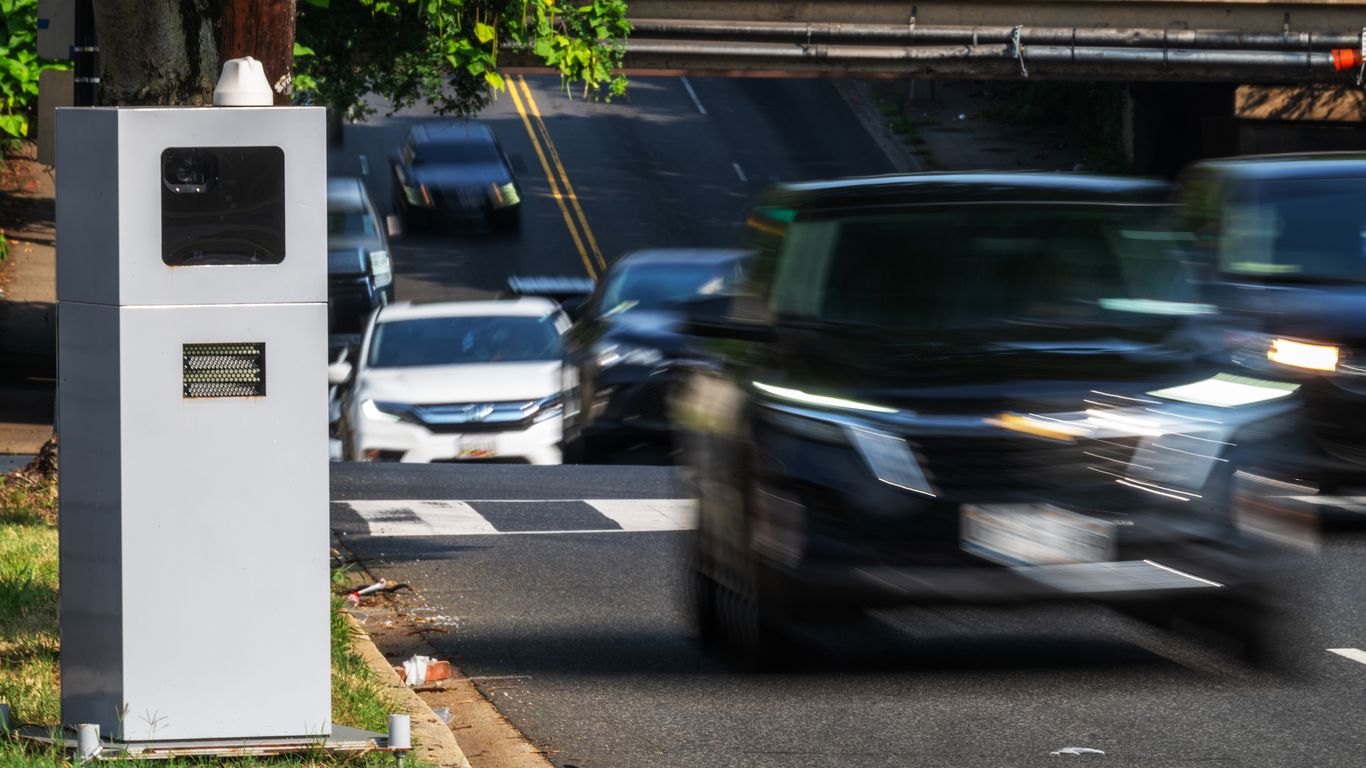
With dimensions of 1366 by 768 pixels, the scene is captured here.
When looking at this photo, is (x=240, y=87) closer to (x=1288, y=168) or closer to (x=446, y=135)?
(x=1288, y=168)

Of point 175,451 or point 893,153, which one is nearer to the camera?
point 175,451

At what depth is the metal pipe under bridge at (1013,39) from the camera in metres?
32.3

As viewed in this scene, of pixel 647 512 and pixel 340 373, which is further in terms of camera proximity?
pixel 340 373

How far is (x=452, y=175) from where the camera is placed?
3666 cm

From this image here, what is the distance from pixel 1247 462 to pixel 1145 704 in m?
0.92

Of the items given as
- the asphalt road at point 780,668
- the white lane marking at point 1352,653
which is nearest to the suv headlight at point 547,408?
the asphalt road at point 780,668

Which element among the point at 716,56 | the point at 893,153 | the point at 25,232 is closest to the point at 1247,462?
the point at 716,56

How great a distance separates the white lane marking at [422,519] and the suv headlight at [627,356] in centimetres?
225

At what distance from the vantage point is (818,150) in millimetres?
44406

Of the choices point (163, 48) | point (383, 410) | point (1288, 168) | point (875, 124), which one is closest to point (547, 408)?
point (383, 410)

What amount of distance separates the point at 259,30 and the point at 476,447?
741 centimetres

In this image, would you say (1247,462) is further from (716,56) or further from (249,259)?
(716,56)

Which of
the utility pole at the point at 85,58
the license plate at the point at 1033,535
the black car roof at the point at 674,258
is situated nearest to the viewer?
the license plate at the point at 1033,535

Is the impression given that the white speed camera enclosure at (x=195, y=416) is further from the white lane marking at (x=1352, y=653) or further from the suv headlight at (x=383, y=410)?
the suv headlight at (x=383, y=410)
